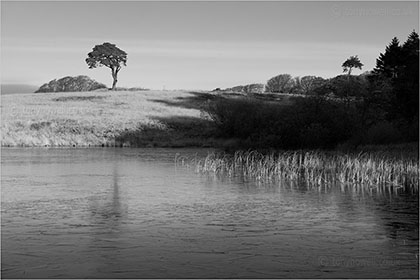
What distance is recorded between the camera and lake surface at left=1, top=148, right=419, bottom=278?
36.6 feet

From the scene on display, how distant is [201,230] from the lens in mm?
14570

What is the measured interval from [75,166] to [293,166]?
1100cm

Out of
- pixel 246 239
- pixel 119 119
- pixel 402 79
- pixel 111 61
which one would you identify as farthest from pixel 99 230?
pixel 111 61

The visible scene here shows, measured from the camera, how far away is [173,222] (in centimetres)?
1552

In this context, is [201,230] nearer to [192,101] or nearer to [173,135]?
[173,135]

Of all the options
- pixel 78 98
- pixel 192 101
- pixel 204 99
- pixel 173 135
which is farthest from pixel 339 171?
pixel 78 98

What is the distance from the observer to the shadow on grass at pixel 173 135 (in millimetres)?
51562

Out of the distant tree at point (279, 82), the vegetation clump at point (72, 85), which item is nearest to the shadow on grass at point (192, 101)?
the distant tree at point (279, 82)

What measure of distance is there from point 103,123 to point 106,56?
151 feet

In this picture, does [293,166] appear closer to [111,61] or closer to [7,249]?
[7,249]

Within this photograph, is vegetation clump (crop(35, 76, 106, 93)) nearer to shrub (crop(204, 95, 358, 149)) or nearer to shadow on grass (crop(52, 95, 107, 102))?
shadow on grass (crop(52, 95, 107, 102))

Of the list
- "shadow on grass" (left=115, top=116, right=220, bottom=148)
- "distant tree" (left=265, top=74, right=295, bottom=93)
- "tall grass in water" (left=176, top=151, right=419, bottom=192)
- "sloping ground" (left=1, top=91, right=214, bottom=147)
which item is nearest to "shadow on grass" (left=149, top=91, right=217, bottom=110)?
"sloping ground" (left=1, top=91, right=214, bottom=147)

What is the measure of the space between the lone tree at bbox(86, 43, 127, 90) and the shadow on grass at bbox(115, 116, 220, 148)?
41.9m

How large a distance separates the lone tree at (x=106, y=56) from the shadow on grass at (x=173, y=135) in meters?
41.9
